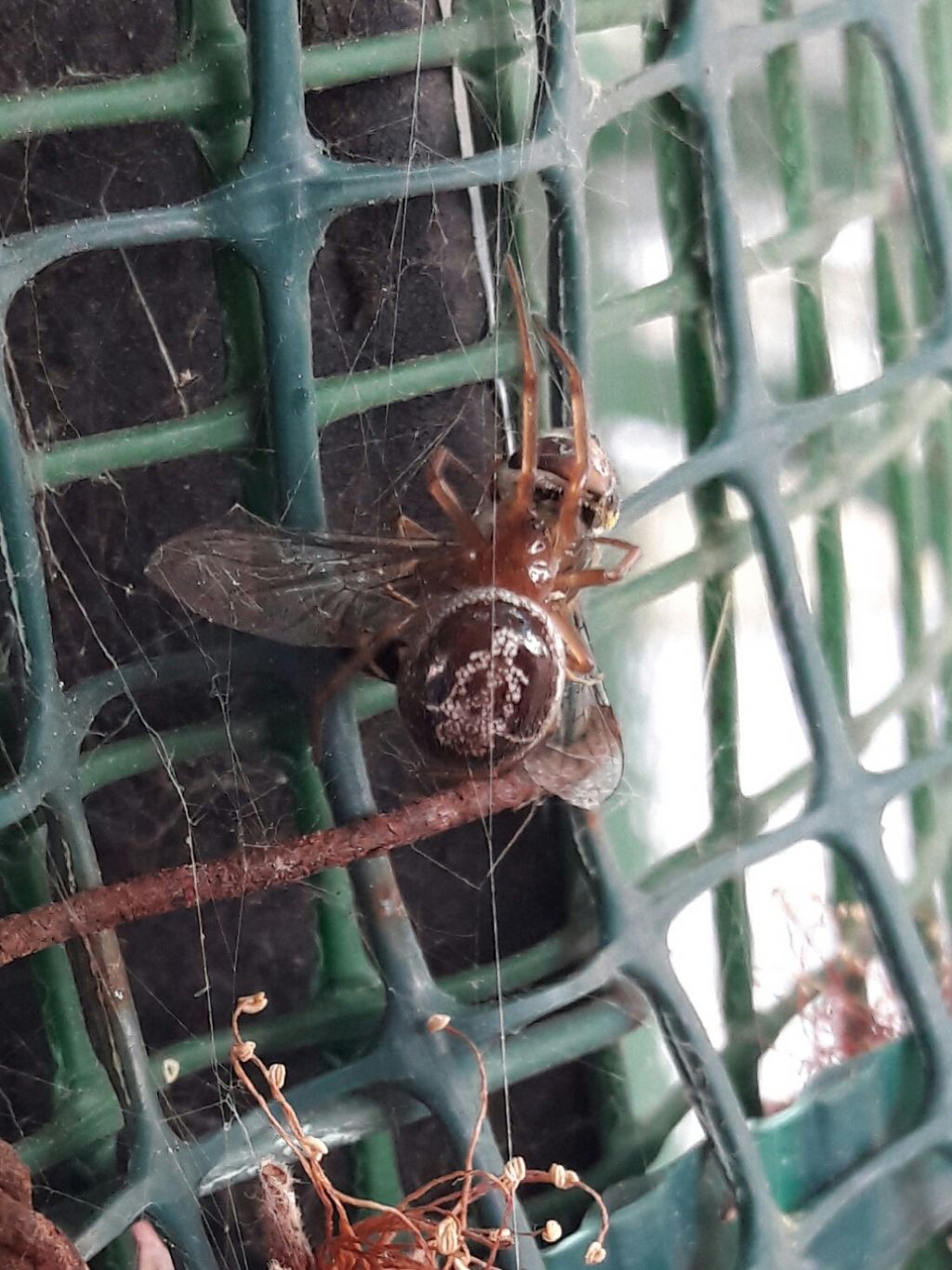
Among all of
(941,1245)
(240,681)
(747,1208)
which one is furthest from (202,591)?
(941,1245)

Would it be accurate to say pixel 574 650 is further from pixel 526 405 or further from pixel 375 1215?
pixel 375 1215

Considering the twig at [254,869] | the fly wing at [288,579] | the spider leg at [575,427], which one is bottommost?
the twig at [254,869]

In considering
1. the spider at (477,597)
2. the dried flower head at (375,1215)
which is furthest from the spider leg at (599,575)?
the dried flower head at (375,1215)

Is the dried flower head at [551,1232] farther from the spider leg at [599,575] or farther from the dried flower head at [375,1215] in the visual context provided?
the spider leg at [599,575]

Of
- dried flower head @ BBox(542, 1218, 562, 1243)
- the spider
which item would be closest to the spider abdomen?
the spider

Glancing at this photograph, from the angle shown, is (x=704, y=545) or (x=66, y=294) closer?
(x=66, y=294)

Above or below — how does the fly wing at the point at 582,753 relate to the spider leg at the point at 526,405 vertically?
below

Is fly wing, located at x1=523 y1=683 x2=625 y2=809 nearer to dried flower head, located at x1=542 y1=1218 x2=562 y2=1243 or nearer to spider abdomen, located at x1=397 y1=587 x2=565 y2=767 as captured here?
spider abdomen, located at x1=397 y1=587 x2=565 y2=767

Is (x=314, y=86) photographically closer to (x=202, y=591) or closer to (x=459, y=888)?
(x=202, y=591)
